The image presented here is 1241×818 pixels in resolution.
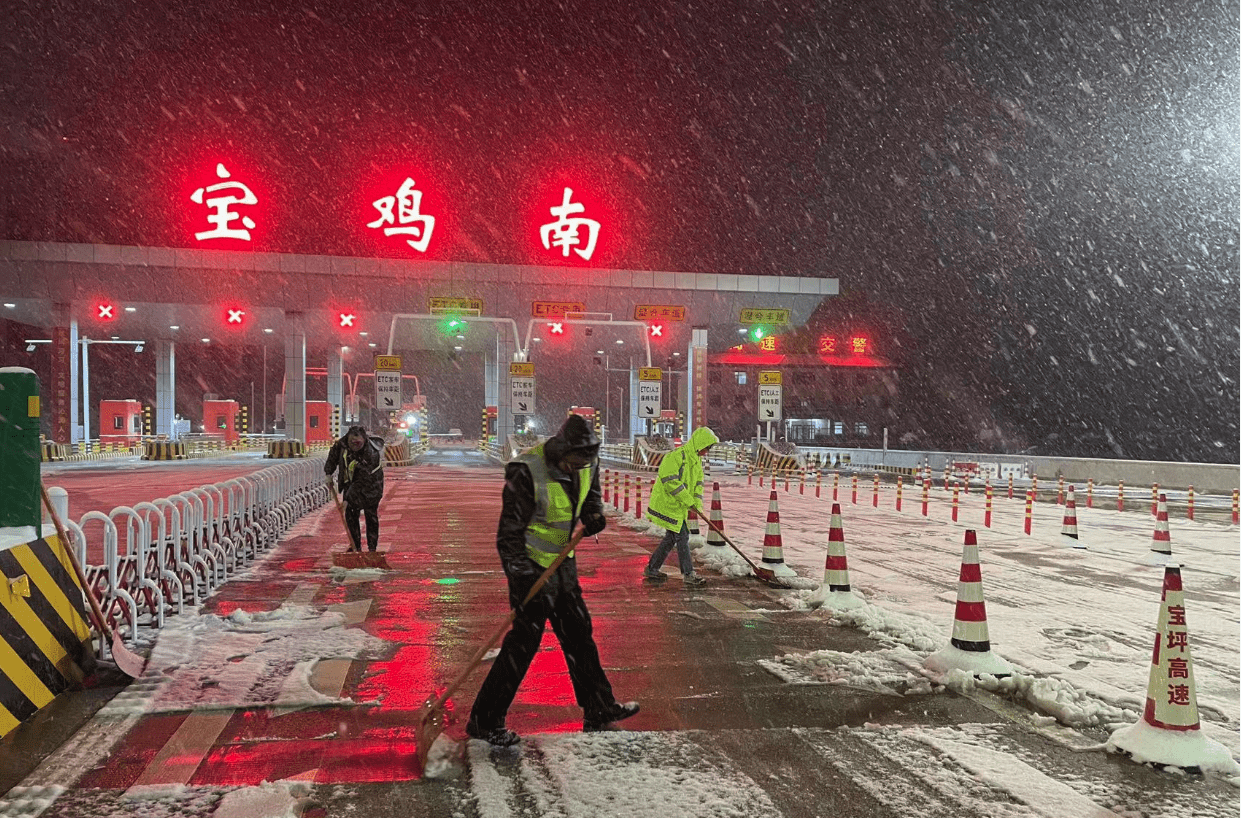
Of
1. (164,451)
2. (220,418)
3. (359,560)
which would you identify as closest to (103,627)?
(359,560)

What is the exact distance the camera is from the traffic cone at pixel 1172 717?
16.4 ft

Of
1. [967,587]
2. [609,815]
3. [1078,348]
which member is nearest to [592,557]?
[967,587]

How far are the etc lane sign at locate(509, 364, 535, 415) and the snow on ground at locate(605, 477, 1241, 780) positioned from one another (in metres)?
17.0

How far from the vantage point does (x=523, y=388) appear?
119 feet

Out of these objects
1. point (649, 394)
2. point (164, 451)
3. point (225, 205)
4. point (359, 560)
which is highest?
point (225, 205)

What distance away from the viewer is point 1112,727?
5590 mm

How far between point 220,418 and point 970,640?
5621 cm

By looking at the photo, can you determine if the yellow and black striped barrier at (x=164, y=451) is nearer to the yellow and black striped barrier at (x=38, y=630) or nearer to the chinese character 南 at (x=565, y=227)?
the chinese character 南 at (x=565, y=227)

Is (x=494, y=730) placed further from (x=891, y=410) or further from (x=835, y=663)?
(x=891, y=410)

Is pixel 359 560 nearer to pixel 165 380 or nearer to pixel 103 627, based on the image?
pixel 103 627

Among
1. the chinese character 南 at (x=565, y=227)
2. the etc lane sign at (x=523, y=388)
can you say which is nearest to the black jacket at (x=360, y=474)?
the etc lane sign at (x=523, y=388)

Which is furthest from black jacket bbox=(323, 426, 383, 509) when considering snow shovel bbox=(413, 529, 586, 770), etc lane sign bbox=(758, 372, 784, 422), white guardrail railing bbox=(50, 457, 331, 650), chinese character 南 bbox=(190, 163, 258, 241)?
chinese character 南 bbox=(190, 163, 258, 241)

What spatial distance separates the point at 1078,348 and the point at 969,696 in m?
47.4

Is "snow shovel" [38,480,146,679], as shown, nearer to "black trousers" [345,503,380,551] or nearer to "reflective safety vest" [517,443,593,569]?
"reflective safety vest" [517,443,593,569]
